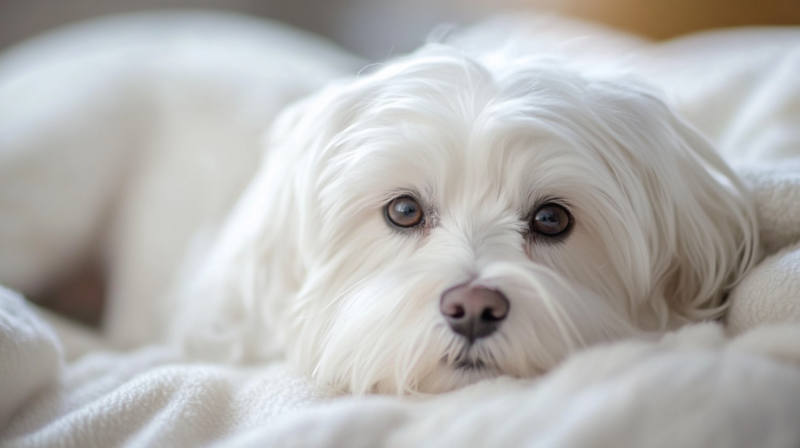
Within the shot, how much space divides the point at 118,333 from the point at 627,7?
93.9 inches

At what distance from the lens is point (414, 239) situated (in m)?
1.04

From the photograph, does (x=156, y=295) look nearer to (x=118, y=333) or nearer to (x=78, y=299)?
(x=118, y=333)

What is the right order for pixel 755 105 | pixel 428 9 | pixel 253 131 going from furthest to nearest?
pixel 428 9
pixel 253 131
pixel 755 105

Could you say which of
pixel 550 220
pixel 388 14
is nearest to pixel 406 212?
pixel 550 220

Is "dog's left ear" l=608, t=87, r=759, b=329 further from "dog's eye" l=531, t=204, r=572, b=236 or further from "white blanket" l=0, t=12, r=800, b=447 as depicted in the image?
"dog's eye" l=531, t=204, r=572, b=236

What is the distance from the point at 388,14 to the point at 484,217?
2181 millimetres

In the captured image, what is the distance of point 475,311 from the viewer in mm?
814

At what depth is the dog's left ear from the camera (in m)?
1.03

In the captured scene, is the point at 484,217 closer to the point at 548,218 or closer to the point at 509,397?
the point at 548,218

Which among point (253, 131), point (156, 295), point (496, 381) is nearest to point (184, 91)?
point (253, 131)

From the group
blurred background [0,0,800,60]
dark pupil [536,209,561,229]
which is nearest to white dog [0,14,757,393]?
dark pupil [536,209,561,229]

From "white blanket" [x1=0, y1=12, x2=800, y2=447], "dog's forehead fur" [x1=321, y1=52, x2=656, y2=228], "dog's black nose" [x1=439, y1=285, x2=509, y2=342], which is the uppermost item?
"dog's forehead fur" [x1=321, y1=52, x2=656, y2=228]

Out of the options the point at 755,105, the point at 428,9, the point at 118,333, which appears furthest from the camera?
the point at 428,9

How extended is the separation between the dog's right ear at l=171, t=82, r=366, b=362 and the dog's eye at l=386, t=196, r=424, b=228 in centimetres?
15
